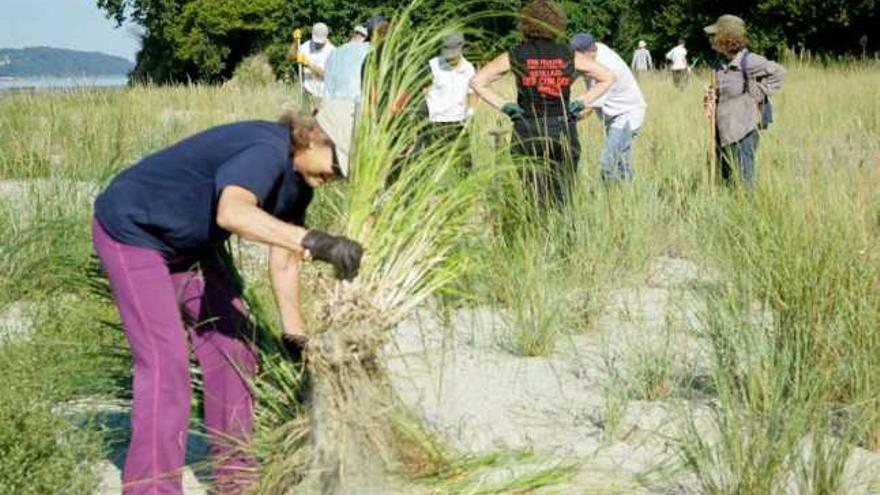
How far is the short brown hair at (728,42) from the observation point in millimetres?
8203

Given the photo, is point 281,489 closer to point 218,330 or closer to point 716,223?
point 218,330

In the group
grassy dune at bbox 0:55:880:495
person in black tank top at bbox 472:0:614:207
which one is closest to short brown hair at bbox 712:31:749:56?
grassy dune at bbox 0:55:880:495

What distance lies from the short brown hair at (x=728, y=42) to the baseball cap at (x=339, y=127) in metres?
4.95

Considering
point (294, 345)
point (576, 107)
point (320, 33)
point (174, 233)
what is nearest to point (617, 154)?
point (576, 107)

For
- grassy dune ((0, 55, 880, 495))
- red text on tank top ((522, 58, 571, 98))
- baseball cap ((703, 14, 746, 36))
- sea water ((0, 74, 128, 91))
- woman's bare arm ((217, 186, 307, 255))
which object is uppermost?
baseball cap ((703, 14, 746, 36))

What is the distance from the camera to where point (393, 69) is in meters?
4.13

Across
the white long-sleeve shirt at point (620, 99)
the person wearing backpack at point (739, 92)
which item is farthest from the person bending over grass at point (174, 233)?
the white long-sleeve shirt at point (620, 99)

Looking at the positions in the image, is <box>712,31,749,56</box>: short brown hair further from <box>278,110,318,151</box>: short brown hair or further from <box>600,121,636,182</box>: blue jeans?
<box>278,110,318,151</box>: short brown hair

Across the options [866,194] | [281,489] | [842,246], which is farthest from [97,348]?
[866,194]

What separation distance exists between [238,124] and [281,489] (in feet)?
3.57

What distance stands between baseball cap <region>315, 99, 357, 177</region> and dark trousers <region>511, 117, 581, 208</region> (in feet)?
10.5

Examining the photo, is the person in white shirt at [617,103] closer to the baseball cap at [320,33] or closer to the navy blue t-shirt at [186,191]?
the baseball cap at [320,33]

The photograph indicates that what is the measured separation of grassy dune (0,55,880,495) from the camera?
151 inches

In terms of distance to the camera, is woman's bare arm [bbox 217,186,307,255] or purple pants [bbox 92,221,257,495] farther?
purple pants [bbox 92,221,257,495]
